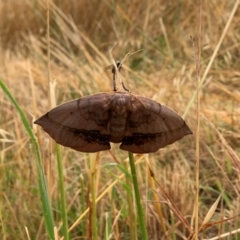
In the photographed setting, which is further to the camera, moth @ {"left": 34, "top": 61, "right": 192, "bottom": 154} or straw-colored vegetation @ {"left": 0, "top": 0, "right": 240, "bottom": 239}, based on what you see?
straw-colored vegetation @ {"left": 0, "top": 0, "right": 240, "bottom": 239}

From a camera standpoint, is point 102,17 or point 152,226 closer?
point 152,226

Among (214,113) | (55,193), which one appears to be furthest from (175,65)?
(55,193)

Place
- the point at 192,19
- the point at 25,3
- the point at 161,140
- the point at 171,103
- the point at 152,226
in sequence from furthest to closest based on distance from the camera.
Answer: the point at 25,3 < the point at 192,19 < the point at 171,103 < the point at 152,226 < the point at 161,140

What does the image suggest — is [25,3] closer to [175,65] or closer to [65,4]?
[65,4]

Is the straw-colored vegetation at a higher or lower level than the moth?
higher

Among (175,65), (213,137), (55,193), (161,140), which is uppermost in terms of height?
(175,65)
